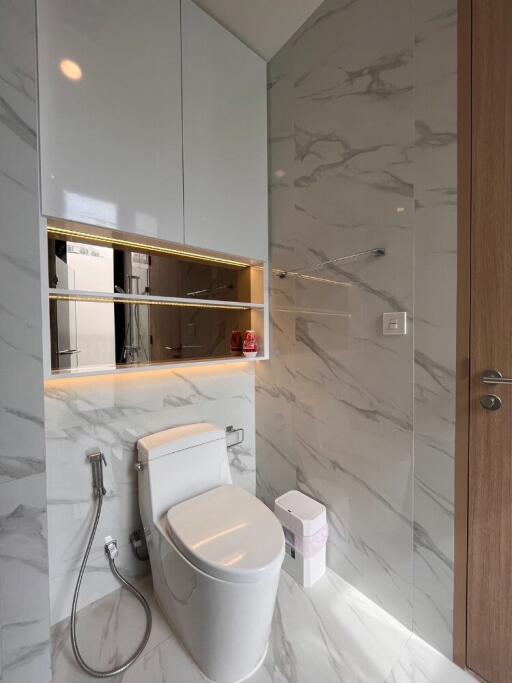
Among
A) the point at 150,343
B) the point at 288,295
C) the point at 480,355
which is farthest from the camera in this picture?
the point at 288,295

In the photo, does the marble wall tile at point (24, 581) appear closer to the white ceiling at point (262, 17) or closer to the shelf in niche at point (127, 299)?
the shelf in niche at point (127, 299)

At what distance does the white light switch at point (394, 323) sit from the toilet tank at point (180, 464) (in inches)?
35.9

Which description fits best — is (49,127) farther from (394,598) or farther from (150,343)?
(394,598)

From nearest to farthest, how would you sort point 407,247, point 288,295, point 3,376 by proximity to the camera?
1. point 3,376
2. point 407,247
3. point 288,295

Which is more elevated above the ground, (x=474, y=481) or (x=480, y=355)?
(x=480, y=355)

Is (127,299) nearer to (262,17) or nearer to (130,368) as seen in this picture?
(130,368)

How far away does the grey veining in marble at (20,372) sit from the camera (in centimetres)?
90

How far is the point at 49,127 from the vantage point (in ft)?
3.33

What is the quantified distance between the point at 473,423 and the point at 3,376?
1.48 metres

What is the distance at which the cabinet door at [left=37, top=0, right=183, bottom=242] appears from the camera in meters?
1.03

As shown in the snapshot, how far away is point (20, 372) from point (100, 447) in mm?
546

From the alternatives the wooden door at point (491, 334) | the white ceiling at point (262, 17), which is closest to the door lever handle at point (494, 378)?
the wooden door at point (491, 334)

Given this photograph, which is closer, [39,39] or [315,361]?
[39,39]

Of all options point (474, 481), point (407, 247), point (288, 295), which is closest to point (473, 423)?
point (474, 481)
